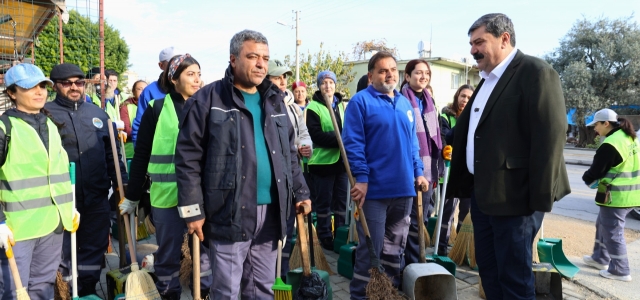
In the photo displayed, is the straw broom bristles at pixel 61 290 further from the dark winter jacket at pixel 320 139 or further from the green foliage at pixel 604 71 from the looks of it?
the green foliage at pixel 604 71

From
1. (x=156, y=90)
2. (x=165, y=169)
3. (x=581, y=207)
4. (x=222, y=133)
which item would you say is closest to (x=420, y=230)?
(x=222, y=133)

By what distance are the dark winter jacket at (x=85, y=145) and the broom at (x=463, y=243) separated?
3533 millimetres

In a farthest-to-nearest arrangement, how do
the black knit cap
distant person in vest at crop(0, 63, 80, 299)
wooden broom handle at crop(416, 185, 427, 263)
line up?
1. wooden broom handle at crop(416, 185, 427, 263)
2. the black knit cap
3. distant person in vest at crop(0, 63, 80, 299)

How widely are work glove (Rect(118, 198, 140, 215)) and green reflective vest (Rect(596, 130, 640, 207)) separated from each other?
4.69 m

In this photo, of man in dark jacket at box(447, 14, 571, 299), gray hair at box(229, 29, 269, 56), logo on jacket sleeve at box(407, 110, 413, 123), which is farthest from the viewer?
logo on jacket sleeve at box(407, 110, 413, 123)

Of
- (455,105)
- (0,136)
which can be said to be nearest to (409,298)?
(455,105)

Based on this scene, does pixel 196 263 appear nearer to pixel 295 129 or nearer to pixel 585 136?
pixel 295 129

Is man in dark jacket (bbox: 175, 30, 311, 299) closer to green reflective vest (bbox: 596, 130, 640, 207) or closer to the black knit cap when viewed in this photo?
the black knit cap

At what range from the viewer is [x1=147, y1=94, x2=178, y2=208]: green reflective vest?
10.1 feet

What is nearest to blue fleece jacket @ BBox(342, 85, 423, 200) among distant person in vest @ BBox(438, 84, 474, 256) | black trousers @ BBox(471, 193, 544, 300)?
black trousers @ BBox(471, 193, 544, 300)

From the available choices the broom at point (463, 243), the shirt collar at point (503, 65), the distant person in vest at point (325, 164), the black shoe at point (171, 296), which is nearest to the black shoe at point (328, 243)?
the distant person in vest at point (325, 164)

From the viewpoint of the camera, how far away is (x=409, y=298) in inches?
131

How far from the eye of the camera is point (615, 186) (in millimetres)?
4391

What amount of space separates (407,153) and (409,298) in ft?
3.82
